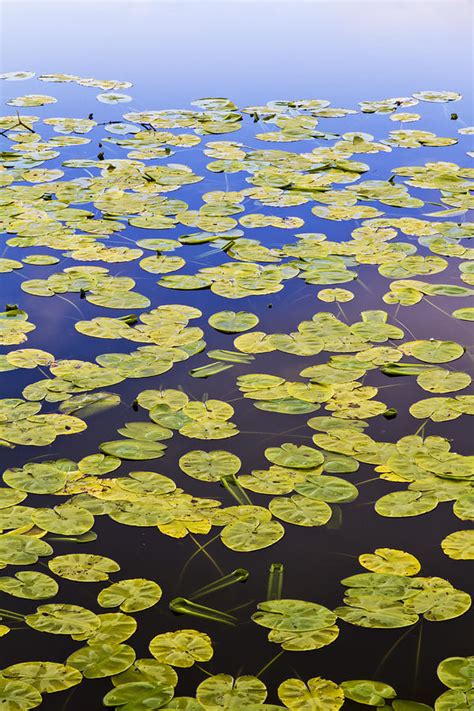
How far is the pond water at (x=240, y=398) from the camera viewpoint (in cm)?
182

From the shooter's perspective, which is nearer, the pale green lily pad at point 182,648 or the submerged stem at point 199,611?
the pale green lily pad at point 182,648

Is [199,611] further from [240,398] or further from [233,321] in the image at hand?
[233,321]

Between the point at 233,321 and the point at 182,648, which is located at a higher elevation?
the point at 233,321

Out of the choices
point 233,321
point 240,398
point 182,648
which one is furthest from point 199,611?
point 233,321

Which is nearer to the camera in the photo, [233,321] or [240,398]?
[240,398]

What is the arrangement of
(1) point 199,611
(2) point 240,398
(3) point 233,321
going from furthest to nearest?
1. (3) point 233,321
2. (2) point 240,398
3. (1) point 199,611

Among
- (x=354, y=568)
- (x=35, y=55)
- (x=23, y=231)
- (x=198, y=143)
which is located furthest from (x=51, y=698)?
(x=35, y=55)

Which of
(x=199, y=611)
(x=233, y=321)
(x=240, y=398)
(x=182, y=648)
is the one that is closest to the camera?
(x=182, y=648)

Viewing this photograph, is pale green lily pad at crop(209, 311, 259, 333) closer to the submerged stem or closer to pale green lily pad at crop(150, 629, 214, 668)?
the submerged stem

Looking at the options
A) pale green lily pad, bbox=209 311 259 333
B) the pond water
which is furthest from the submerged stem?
pale green lily pad, bbox=209 311 259 333

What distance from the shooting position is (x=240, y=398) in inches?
104

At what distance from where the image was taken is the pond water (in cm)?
182

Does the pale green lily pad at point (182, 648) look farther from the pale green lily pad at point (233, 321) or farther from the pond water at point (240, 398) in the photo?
the pale green lily pad at point (233, 321)

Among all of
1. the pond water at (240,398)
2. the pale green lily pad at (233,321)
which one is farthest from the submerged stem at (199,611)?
the pale green lily pad at (233,321)
